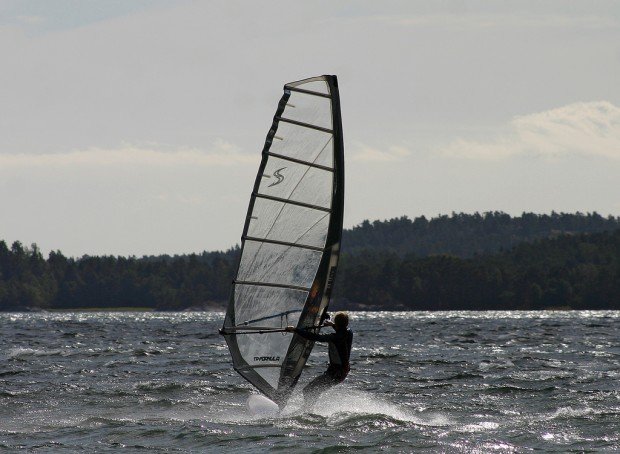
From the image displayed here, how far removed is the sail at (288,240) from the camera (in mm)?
14742

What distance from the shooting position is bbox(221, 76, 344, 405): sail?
48.4ft

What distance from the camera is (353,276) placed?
569ft

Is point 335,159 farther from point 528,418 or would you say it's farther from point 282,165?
point 528,418

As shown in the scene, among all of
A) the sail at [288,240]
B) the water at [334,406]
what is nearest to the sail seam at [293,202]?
the sail at [288,240]

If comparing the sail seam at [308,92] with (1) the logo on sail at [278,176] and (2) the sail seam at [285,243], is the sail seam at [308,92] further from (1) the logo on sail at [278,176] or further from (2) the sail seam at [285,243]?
(2) the sail seam at [285,243]

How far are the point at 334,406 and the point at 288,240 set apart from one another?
267cm

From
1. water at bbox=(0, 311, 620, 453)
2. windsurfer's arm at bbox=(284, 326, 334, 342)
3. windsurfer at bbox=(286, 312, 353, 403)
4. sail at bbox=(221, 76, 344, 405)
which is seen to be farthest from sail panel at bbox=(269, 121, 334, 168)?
water at bbox=(0, 311, 620, 453)

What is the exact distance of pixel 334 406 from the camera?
635 inches

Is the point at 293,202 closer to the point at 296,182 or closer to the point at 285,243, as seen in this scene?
the point at 296,182

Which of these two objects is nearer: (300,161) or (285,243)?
(300,161)

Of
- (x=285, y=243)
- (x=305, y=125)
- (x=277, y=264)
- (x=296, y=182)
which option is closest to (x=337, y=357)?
(x=277, y=264)

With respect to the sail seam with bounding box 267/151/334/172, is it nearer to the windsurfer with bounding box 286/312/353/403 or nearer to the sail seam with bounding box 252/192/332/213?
the sail seam with bounding box 252/192/332/213

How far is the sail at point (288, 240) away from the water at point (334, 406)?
3.27ft

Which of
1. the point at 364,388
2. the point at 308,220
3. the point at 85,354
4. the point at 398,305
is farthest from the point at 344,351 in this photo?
the point at 398,305
